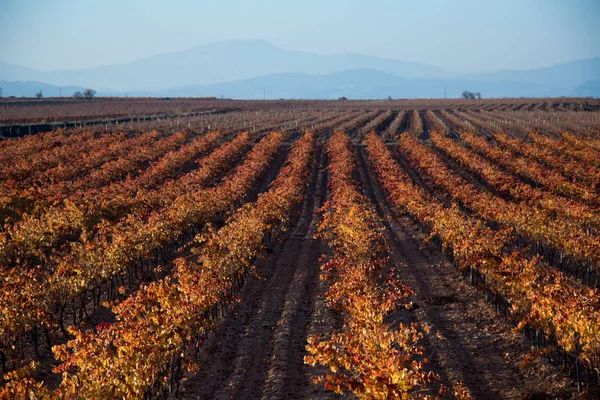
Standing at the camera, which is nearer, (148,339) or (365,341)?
(365,341)

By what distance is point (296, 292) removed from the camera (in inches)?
904

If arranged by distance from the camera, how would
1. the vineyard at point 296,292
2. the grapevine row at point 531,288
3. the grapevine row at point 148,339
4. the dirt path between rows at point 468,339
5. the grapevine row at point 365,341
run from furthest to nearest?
the dirt path between rows at point 468,339 → the grapevine row at point 531,288 → the vineyard at point 296,292 → the grapevine row at point 148,339 → the grapevine row at point 365,341

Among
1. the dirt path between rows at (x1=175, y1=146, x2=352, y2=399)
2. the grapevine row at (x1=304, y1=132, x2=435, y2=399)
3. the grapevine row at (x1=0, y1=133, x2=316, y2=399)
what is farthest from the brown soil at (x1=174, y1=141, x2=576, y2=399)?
the grapevine row at (x1=0, y1=133, x2=316, y2=399)

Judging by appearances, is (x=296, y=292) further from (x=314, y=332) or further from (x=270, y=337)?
(x=270, y=337)

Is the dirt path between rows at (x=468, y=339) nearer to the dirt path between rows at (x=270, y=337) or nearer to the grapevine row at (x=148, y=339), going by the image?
the dirt path between rows at (x=270, y=337)

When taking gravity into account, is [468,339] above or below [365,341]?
below

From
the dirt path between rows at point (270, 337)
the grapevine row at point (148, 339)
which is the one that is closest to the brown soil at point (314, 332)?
the dirt path between rows at point (270, 337)

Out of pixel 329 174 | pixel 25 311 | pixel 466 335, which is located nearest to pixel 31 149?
pixel 329 174

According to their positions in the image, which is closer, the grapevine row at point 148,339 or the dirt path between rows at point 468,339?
the grapevine row at point 148,339

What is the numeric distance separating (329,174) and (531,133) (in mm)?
32978

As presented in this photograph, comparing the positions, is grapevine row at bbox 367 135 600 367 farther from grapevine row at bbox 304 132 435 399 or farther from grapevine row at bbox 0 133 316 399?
grapevine row at bbox 0 133 316 399

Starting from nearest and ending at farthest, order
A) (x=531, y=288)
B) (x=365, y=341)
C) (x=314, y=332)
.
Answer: (x=365, y=341)
(x=531, y=288)
(x=314, y=332)

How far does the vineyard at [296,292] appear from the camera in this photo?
523 inches

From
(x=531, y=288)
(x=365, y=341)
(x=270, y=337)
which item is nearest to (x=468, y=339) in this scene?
(x=531, y=288)
